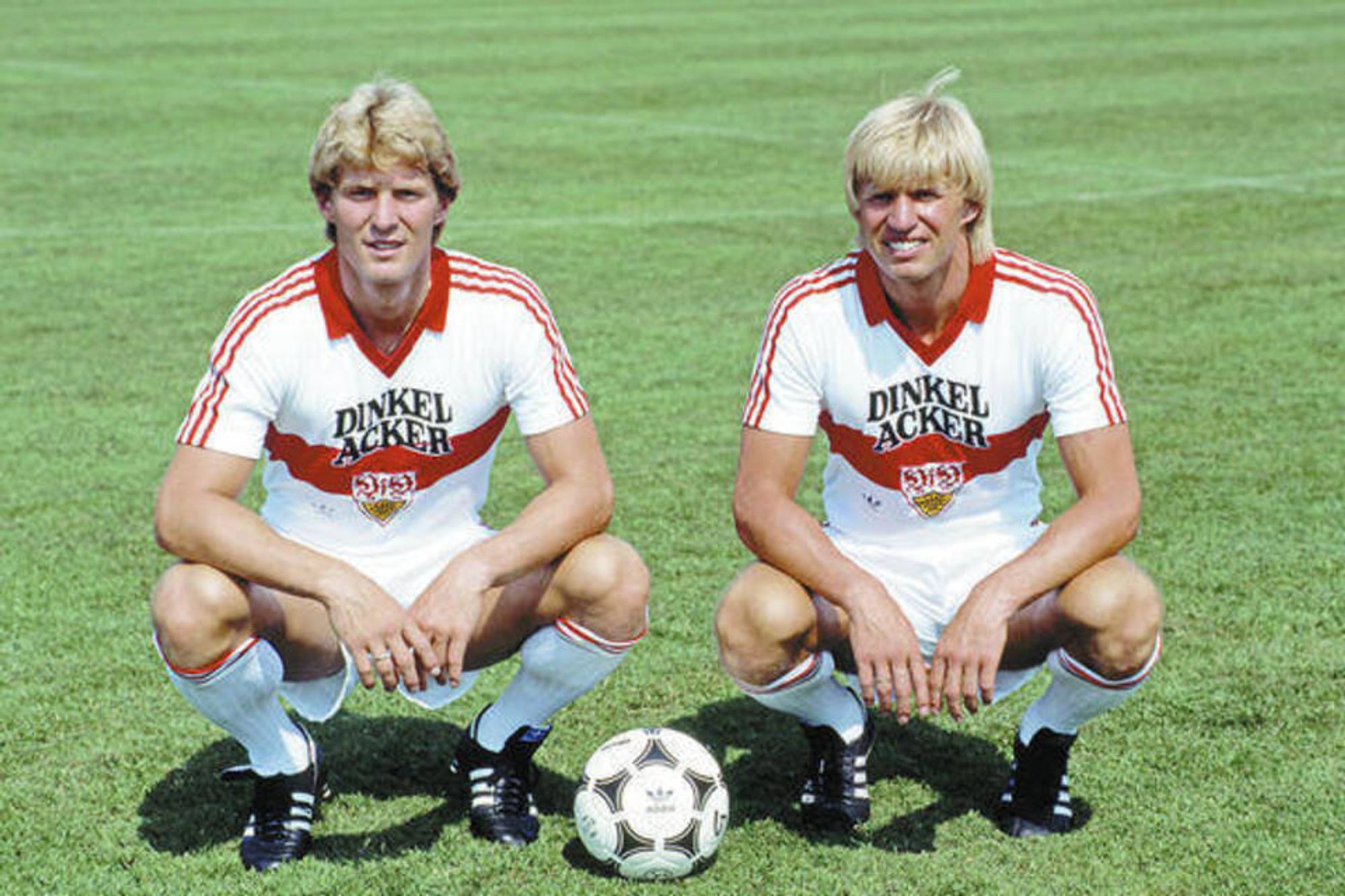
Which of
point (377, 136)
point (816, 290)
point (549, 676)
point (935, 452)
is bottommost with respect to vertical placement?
point (549, 676)

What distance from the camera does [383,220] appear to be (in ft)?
13.8

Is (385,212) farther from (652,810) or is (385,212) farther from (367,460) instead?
(652,810)

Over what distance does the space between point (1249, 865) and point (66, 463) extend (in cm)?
503

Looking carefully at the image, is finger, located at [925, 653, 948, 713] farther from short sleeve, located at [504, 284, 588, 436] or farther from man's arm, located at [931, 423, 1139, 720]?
short sleeve, located at [504, 284, 588, 436]

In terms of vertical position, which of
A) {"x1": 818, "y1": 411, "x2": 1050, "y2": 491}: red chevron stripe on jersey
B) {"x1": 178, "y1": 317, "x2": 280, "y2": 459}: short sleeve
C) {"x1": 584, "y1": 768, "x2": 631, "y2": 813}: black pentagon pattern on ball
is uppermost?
{"x1": 178, "y1": 317, "x2": 280, "y2": 459}: short sleeve

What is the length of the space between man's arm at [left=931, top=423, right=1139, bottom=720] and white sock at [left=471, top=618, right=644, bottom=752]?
760 mm

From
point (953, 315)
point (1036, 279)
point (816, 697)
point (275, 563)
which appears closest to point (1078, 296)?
point (1036, 279)

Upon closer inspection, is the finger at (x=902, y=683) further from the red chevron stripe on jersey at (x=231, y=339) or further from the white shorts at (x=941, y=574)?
the red chevron stripe on jersey at (x=231, y=339)

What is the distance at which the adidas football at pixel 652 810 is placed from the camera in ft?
13.6

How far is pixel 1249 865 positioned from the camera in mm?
4172

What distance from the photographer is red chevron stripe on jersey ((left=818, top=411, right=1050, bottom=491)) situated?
4488 mm

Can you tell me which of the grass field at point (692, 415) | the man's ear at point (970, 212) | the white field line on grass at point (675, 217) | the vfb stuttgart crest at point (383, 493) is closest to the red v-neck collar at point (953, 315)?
the man's ear at point (970, 212)

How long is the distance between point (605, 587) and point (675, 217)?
353 inches

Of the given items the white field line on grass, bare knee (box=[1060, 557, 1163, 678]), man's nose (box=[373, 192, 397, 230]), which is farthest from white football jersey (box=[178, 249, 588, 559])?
the white field line on grass
